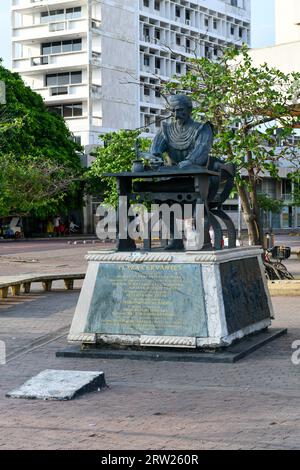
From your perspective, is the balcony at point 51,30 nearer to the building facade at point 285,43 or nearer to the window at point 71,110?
the window at point 71,110

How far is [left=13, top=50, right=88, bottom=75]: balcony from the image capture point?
225 ft

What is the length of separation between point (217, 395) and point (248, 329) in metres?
2.98

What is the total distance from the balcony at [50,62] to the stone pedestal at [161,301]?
2334 inches

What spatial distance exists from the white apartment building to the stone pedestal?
55567 millimetres

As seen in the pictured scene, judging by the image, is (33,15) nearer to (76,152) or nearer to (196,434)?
(76,152)

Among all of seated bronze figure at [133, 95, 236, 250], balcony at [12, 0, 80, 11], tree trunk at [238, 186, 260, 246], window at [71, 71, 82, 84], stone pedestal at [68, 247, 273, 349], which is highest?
balcony at [12, 0, 80, 11]

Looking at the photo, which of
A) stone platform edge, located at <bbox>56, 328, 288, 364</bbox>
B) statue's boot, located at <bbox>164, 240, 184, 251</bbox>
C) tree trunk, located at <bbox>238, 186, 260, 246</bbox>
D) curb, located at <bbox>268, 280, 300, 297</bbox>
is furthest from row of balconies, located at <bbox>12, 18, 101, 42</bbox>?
stone platform edge, located at <bbox>56, 328, 288, 364</bbox>

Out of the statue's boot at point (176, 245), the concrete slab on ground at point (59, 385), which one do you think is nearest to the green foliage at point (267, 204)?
the statue's boot at point (176, 245)

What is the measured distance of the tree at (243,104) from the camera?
17.8 meters

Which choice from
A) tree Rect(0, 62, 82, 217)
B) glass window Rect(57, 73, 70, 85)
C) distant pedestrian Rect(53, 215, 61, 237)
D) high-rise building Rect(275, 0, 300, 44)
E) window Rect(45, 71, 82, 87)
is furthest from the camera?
glass window Rect(57, 73, 70, 85)

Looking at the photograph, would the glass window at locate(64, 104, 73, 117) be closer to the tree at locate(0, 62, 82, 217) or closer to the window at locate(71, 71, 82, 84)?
the window at locate(71, 71, 82, 84)

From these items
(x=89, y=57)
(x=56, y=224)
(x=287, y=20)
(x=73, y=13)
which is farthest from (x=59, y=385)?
(x=73, y=13)

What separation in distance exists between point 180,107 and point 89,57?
5855cm

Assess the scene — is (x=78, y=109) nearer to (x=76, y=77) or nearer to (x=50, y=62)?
(x=76, y=77)
